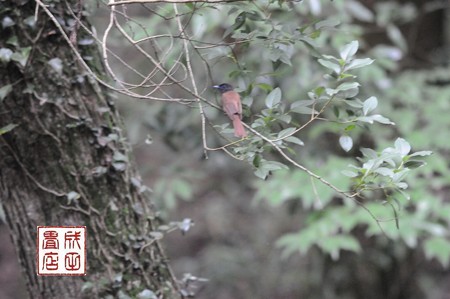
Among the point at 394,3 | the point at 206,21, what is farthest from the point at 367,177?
the point at 394,3

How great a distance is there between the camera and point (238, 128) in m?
1.33

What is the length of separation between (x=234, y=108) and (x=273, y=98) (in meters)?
0.10

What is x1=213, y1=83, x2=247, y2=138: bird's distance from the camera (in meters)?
1.32

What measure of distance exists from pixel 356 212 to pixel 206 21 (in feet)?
3.47

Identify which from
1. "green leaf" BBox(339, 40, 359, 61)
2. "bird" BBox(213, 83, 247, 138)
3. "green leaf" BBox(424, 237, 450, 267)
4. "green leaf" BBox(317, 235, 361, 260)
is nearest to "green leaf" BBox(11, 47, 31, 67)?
"bird" BBox(213, 83, 247, 138)

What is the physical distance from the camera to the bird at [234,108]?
4.33ft

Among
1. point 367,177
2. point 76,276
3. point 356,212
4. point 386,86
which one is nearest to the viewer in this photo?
point 367,177

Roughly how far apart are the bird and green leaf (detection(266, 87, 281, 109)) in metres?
0.07

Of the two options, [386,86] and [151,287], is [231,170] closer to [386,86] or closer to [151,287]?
[386,86]

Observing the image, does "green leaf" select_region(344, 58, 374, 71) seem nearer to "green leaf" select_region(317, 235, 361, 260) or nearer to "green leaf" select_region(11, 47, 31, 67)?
"green leaf" select_region(11, 47, 31, 67)

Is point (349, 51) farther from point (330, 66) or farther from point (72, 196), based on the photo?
point (72, 196)

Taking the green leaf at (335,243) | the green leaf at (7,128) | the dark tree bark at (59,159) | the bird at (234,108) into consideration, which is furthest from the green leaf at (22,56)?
the green leaf at (335,243)

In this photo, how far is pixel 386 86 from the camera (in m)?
3.09

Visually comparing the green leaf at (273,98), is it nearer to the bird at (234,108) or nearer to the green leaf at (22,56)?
the bird at (234,108)
